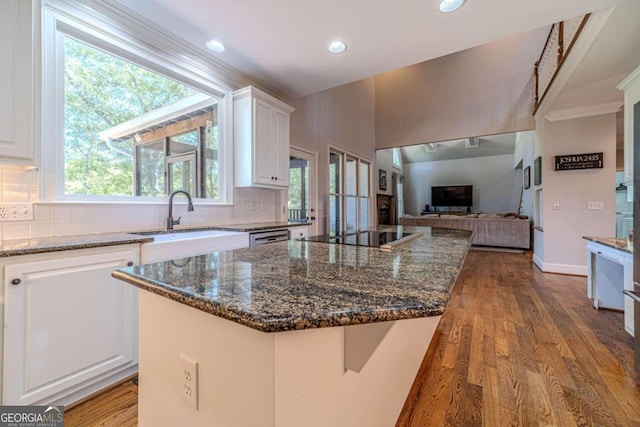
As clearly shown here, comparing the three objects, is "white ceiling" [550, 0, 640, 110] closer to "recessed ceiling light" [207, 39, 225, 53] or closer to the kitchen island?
the kitchen island

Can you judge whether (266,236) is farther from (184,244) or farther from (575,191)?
(575,191)

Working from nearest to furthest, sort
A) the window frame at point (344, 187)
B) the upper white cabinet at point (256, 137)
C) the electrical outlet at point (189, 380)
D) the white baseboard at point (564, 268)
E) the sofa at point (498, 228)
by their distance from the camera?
the electrical outlet at point (189, 380)
the upper white cabinet at point (256, 137)
the white baseboard at point (564, 268)
the window frame at point (344, 187)
the sofa at point (498, 228)

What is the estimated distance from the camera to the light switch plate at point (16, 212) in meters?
1.55

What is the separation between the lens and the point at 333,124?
4980mm

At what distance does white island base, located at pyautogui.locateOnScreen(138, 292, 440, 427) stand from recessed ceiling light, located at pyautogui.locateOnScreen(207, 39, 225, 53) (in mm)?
2464

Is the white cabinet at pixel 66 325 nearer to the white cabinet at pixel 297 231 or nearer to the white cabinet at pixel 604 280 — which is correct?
the white cabinet at pixel 297 231

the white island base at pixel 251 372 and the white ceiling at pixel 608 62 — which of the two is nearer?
the white island base at pixel 251 372

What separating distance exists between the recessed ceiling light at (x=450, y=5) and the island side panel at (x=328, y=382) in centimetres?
227

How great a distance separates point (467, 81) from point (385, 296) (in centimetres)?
656

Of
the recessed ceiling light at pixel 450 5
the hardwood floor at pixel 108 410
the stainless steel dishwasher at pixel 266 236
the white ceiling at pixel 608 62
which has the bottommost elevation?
the hardwood floor at pixel 108 410

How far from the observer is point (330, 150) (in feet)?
16.4

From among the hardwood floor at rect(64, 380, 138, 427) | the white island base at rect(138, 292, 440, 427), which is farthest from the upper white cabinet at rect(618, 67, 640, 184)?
the hardwood floor at rect(64, 380, 138, 427)

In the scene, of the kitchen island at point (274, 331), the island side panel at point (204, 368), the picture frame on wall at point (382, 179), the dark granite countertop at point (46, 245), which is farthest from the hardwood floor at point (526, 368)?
the picture frame on wall at point (382, 179)

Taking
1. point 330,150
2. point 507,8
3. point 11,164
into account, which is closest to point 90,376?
point 11,164
